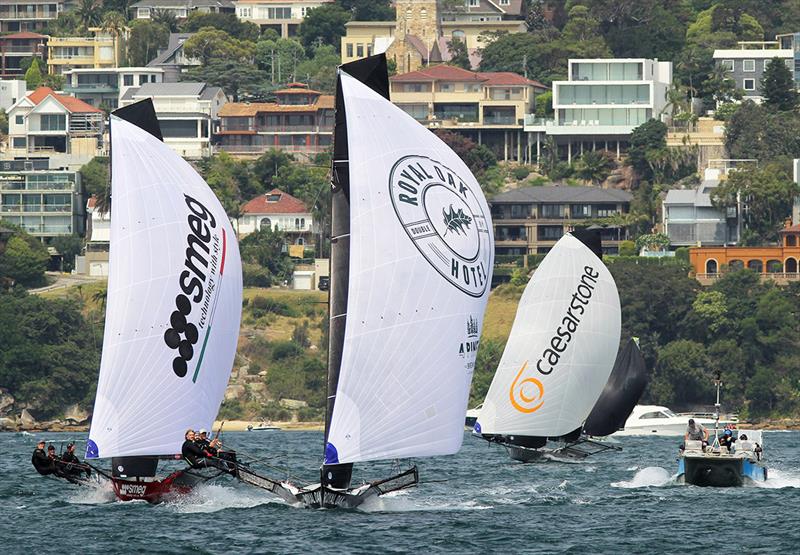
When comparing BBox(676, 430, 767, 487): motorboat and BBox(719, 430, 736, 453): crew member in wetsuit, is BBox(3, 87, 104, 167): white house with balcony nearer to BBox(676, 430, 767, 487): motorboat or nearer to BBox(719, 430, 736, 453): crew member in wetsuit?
BBox(676, 430, 767, 487): motorboat

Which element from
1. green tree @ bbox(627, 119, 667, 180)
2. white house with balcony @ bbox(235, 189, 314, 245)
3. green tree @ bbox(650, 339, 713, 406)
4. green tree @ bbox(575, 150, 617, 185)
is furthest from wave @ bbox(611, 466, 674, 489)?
green tree @ bbox(575, 150, 617, 185)

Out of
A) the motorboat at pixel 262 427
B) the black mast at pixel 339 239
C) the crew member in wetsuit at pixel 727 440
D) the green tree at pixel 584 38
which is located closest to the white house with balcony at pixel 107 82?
the green tree at pixel 584 38

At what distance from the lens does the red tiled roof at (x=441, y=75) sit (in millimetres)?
177500

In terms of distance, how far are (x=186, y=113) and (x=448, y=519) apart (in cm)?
13288

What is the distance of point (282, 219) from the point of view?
15862cm

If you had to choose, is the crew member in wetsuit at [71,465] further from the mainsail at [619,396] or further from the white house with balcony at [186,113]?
the white house with balcony at [186,113]

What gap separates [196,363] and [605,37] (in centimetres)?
15022

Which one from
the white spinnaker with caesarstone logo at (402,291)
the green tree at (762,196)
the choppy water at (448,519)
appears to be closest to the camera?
the choppy water at (448,519)

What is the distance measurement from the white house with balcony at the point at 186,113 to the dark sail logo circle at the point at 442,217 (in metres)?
129

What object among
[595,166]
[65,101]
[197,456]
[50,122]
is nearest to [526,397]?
[197,456]

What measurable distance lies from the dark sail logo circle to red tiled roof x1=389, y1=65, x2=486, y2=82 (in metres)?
131

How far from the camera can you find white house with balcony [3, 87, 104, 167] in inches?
7008

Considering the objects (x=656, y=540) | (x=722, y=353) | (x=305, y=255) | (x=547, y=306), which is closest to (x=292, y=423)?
(x=722, y=353)

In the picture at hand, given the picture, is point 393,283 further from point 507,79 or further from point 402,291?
point 507,79
